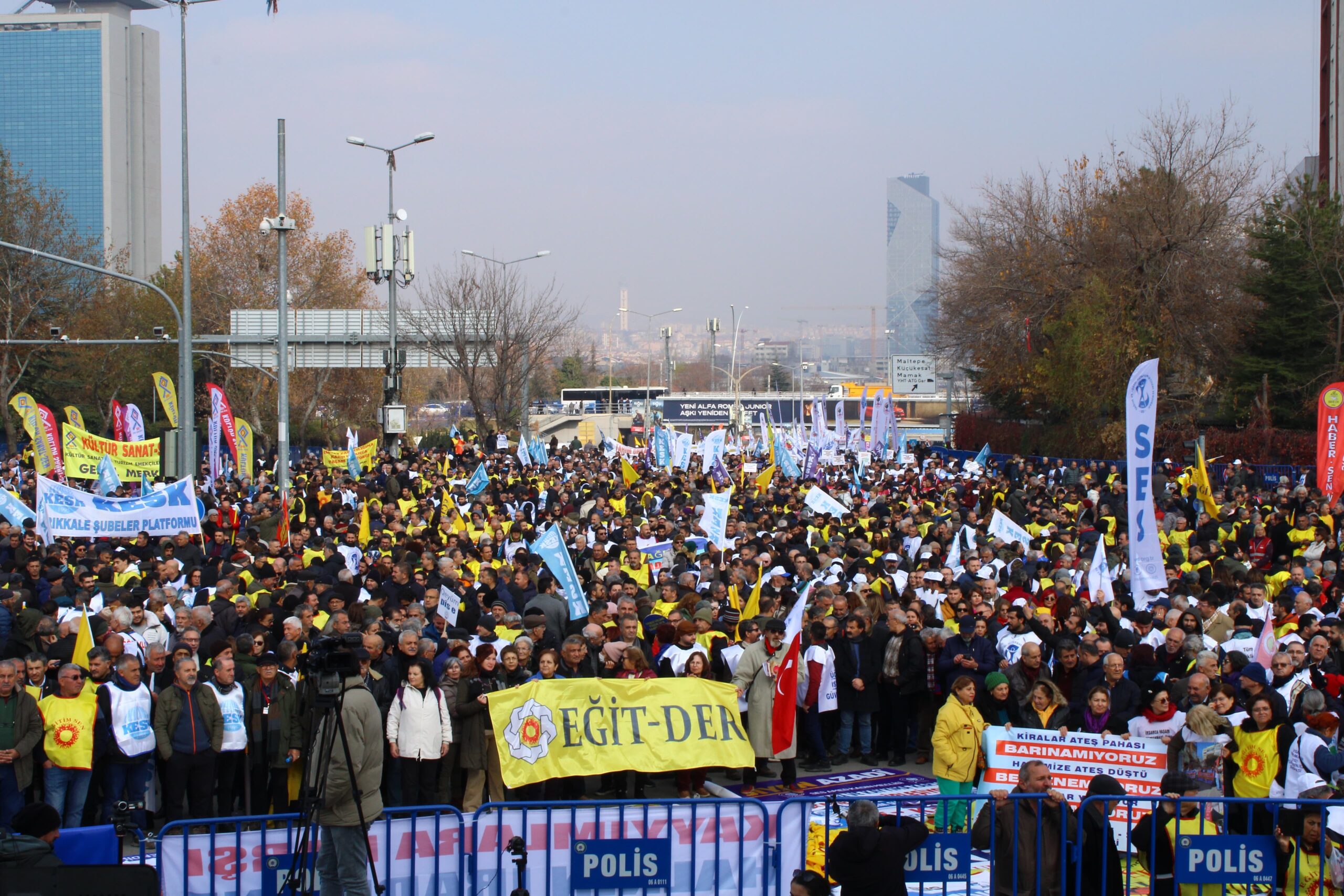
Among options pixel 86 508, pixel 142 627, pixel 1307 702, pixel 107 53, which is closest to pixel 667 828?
pixel 1307 702

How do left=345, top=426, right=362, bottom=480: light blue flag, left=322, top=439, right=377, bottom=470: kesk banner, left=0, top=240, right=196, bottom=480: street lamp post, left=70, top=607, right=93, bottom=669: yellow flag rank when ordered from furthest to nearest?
left=322, top=439, right=377, bottom=470: kesk banner → left=345, top=426, right=362, bottom=480: light blue flag → left=0, top=240, right=196, bottom=480: street lamp post → left=70, top=607, right=93, bottom=669: yellow flag

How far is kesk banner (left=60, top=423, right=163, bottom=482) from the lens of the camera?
2081 cm

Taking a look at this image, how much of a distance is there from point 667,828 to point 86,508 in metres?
10.7

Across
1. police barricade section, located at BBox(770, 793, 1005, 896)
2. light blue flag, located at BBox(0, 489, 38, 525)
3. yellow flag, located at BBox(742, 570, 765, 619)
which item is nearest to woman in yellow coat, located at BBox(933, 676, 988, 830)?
police barricade section, located at BBox(770, 793, 1005, 896)

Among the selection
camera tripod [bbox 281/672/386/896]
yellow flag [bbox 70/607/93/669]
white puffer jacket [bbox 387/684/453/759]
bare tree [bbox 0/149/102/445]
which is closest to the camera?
camera tripod [bbox 281/672/386/896]

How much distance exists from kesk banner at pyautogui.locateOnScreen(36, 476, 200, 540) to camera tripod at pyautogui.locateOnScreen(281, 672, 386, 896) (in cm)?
949

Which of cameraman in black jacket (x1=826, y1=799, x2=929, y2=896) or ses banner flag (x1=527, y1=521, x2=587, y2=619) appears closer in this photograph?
cameraman in black jacket (x1=826, y1=799, x2=929, y2=896)

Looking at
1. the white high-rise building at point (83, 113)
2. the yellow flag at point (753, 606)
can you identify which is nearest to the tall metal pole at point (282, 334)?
the yellow flag at point (753, 606)

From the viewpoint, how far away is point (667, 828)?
258 inches

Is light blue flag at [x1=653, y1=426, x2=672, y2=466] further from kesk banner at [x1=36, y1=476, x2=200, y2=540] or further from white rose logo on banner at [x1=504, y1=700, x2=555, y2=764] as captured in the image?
white rose logo on banner at [x1=504, y1=700, x2=555, y2=764]

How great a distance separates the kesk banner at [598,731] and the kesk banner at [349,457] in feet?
66.9

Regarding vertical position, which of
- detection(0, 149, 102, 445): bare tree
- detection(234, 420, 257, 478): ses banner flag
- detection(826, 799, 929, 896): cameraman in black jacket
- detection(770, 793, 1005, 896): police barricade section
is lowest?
detection(770, 793, 1005, 896): police barricade section

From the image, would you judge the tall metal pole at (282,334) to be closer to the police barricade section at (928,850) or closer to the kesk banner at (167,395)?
the kesk banner at (167,395)

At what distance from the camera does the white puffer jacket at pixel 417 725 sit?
8.41 metres
